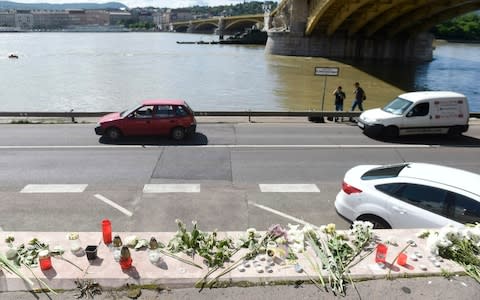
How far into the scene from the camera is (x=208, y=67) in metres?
49.6

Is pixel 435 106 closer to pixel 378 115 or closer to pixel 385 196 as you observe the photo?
pixel 378 115

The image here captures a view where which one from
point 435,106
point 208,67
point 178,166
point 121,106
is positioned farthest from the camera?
point 208,67

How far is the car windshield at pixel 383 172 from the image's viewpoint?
23.3 ft

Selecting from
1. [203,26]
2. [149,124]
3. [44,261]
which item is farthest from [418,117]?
[203,26]

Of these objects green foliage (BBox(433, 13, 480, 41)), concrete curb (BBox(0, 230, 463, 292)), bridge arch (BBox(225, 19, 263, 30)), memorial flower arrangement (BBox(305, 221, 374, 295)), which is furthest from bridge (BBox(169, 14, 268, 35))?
concrete curb (BBox(0, 230, 463, 292))

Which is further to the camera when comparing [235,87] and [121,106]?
[235,87]

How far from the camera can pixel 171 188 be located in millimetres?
9703

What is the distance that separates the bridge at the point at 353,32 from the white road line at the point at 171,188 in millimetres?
41217

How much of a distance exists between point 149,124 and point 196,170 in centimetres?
394

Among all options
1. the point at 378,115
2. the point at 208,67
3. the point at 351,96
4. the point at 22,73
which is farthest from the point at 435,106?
the point at 22,73

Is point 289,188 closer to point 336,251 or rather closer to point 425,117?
point 336,251

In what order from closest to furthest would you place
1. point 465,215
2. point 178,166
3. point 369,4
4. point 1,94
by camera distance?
point 465,215, point 178,166, point 1,94, point 369,4

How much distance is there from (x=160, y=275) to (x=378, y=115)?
41.8 ft

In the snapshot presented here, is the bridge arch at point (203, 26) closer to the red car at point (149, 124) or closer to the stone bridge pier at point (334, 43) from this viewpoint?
the stone bridge pier at point (334, 43)
